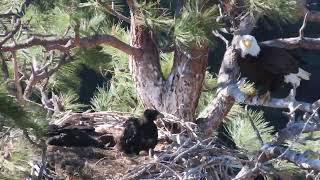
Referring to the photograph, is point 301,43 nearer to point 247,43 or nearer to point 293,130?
point 247,43

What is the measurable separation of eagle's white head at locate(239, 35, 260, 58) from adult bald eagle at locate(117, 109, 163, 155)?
0.43m

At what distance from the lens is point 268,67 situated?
241 centimetres

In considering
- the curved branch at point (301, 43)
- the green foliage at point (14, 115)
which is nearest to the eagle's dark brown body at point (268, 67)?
the curved branch at point (301, 43)

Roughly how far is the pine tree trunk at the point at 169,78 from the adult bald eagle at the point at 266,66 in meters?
0.22

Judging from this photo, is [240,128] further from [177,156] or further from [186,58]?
[177,156]

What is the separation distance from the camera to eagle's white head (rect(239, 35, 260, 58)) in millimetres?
2240

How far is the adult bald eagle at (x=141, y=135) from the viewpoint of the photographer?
78.4 inches

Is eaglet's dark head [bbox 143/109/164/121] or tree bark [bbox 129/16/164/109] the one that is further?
tree bark [bbox 129/16/164/109]

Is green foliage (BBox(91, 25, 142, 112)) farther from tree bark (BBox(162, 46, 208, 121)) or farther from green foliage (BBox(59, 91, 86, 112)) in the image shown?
tree bark (BBox(162, 46, 208, 121))

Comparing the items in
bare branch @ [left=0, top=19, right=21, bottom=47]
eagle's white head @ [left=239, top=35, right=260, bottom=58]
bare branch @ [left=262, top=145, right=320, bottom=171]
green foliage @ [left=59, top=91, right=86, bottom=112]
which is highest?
bare branch @ [left=0, top=19, right=21, bottom=47]

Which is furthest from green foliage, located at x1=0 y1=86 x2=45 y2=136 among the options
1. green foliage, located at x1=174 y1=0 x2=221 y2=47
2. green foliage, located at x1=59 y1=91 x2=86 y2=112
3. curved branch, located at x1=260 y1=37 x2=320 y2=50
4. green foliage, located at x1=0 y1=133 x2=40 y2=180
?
green foliage, located at x1=59 y1=91 x2=86 y2=112

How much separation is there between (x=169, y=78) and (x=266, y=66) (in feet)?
1.44

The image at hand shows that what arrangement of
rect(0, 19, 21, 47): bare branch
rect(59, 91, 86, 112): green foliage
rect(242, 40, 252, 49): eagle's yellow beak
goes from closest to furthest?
rect(0, 19, 21, 47): bare branch, rect(242, 40, 252, 49): eagle's yellow beak, rect(59, 91, 86, 112): green foliage

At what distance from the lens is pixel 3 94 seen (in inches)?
46.7
